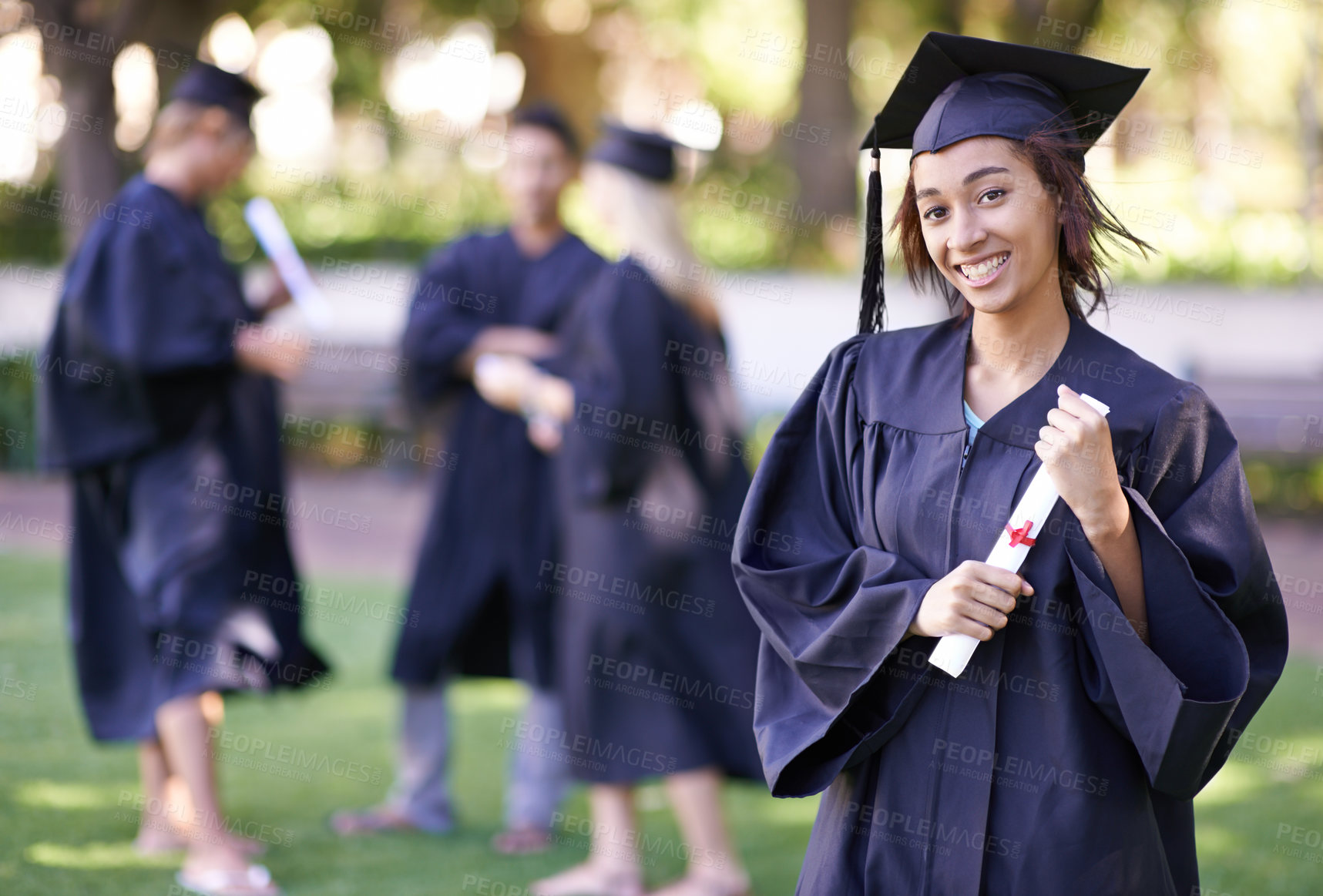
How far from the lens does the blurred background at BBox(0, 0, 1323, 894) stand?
16.9 ft

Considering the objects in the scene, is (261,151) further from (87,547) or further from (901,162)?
(901,162)

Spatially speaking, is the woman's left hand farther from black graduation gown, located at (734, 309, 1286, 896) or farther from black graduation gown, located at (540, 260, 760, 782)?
black graduation gown, located at (540, 260, 760, 782)

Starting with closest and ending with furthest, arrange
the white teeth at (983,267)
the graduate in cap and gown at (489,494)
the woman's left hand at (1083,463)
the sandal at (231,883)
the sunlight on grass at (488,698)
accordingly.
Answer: the woman's left hand at (1083,463) → the white teeth at (983,267) → the sandal at (231,883) → the graduate in cap and gown at (489,494) → the sunlight on grass at (488,698)

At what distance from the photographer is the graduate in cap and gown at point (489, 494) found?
511 centimetres

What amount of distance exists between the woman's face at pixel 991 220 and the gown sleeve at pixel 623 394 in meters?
2.14

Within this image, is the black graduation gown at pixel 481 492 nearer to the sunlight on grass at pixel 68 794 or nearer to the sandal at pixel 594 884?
the sandal at pixel 594 884

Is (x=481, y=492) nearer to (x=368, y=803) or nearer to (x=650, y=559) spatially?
(x=650, y=559)

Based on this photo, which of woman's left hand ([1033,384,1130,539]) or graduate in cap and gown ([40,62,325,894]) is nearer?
woman's left hand ([1033,384,1130,539])

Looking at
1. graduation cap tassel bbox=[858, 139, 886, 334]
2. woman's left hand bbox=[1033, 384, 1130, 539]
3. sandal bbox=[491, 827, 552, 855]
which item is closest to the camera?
woman's left hand bbox=[1033, 384, 1130, 539]

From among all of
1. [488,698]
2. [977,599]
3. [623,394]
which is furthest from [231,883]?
[977,599]

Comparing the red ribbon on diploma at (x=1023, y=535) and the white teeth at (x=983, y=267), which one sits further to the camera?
the white teeth at (x=983, y=267)

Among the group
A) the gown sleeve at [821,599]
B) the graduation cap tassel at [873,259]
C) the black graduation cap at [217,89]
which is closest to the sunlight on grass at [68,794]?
the black graduation cap at [217,89]

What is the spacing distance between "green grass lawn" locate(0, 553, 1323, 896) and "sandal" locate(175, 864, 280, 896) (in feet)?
0.33

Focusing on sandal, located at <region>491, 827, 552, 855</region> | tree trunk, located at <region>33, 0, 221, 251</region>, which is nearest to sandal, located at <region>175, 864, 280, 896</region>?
sandal, located at <region>491, 827, 552, 855</region>
